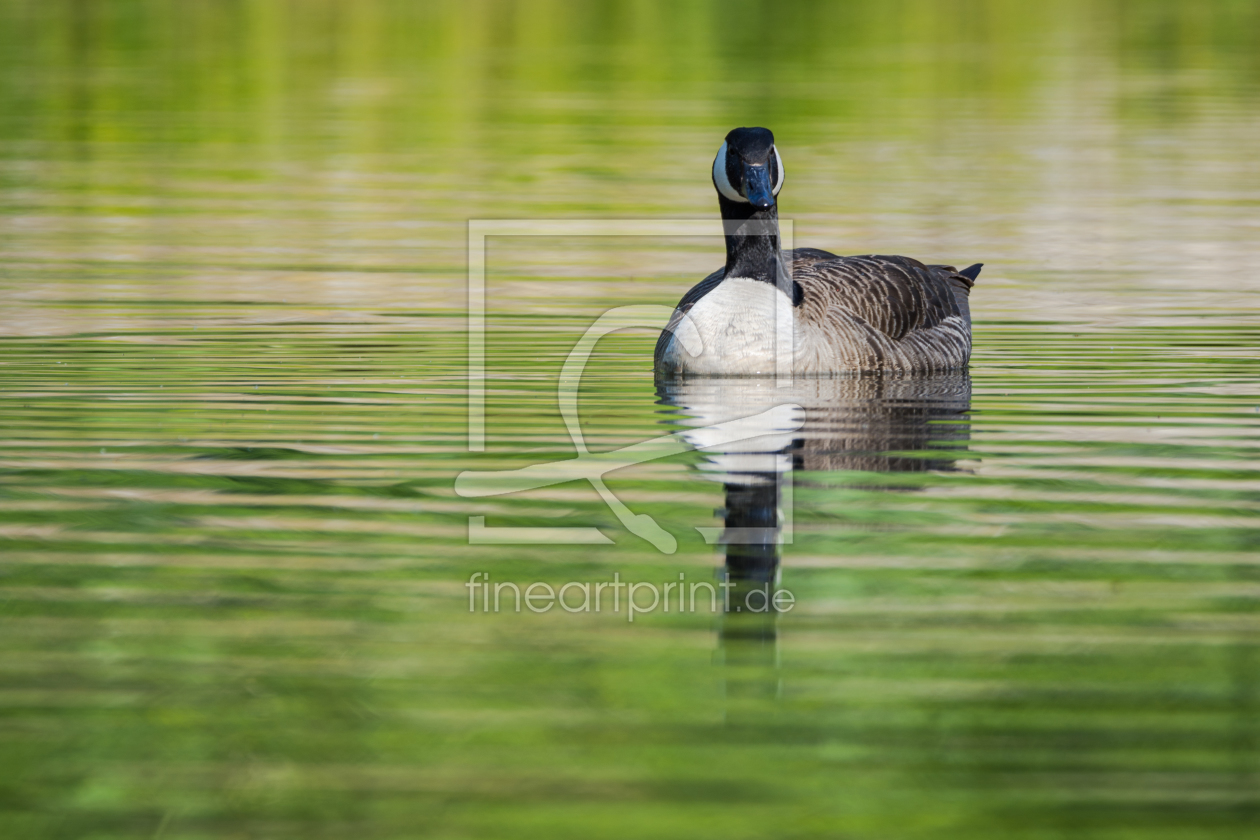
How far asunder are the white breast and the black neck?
0.81 feet

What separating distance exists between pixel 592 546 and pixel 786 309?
18.0ft

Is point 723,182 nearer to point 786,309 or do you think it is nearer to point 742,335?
point 786,309

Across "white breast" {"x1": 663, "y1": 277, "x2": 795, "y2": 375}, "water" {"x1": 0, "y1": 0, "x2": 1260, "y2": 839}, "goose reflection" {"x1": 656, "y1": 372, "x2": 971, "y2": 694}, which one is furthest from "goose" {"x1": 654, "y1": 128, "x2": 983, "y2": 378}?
"water" {"x1": 0, "y1": 0, "x2": 1260, "y2": 839}

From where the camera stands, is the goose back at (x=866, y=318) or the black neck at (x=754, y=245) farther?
the black neck at (x=754, y=245)

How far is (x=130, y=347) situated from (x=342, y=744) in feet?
31.5

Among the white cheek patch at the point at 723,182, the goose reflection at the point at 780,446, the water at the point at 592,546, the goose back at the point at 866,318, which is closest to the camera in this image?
the water at the point at 592,546

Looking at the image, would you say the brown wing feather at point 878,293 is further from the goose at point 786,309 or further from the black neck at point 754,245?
the black neck at point 754,245

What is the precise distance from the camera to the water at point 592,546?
668 centimetres

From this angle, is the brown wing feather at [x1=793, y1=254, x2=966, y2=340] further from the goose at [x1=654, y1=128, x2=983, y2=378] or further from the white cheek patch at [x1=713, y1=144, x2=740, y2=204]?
the white cheek patch at [x1=713, y1=144, x2=740, y2=204]

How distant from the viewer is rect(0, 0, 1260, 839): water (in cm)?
668

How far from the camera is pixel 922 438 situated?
1253 centimetres

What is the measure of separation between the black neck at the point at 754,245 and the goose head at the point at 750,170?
2.3 inches

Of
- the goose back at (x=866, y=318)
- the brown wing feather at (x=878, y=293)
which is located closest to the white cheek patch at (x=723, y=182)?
the goose back at (x=866, y=318)

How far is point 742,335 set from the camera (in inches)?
583
